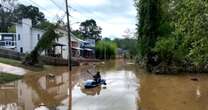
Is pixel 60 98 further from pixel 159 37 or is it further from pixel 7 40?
pixel 7 40

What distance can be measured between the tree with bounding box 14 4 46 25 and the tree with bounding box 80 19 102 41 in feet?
86.0

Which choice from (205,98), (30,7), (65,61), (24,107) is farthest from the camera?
(30,7)

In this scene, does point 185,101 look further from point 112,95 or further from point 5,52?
point 5,52

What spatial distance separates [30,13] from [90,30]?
108ft

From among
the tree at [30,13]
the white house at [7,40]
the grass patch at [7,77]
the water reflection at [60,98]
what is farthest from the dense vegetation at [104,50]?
the water reflection at [60,98]

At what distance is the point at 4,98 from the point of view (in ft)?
82.0

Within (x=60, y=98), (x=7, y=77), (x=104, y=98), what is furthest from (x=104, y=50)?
(x=60, y=98)

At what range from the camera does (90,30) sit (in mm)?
147875

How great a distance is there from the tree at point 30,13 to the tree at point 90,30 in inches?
1032

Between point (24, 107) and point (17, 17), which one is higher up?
point (17, 17)

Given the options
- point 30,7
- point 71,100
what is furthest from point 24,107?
point 30,7

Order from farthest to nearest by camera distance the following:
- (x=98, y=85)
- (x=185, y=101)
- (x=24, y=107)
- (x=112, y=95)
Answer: (x=98, y=85) → (x=112, y=95) → (x=185, y=101) → (x=24, y=107)

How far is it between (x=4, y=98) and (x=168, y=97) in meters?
10.4

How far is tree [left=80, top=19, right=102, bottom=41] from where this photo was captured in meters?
148
